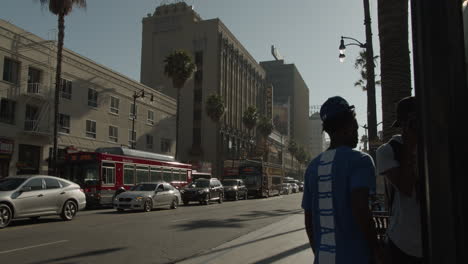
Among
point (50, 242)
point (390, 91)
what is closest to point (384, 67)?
point (390, 91)

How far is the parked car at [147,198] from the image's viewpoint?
20172 millimetres

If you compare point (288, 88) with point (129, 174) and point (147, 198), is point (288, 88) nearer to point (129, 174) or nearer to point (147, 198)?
point (129, 174)

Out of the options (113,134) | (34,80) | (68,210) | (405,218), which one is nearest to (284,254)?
(405,218)

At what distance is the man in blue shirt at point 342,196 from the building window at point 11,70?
31.5 m

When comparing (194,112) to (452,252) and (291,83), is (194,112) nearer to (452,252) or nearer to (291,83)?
(452,252)

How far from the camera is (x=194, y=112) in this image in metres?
70.9

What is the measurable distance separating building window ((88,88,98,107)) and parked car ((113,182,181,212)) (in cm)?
1901

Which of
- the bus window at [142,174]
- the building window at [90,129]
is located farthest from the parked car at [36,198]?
the building window at [90,129]

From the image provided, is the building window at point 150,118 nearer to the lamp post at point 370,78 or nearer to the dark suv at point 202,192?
the dark suv at point 202,192

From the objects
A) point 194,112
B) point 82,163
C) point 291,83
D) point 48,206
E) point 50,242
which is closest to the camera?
point 50,242

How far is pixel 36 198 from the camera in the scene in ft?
46.0

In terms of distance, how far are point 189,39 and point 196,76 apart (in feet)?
22.5

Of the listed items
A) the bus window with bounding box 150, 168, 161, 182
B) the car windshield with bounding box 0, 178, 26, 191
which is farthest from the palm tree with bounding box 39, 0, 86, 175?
the car windshield with bounding box 0, 178, 26, 191

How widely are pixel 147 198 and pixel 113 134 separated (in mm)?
22741
